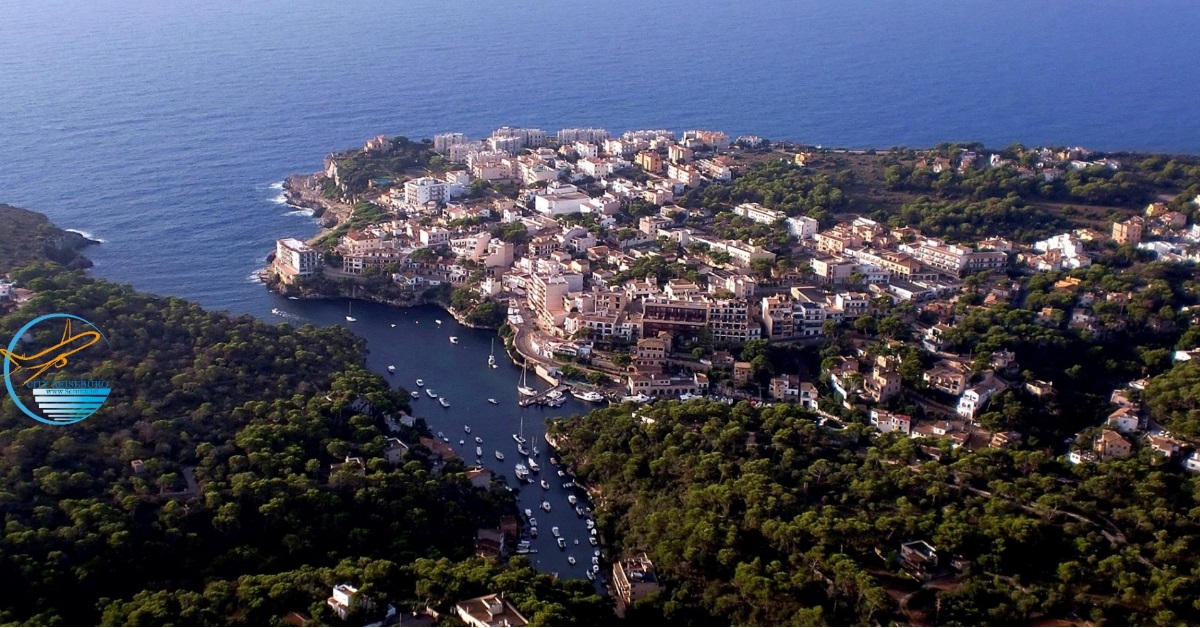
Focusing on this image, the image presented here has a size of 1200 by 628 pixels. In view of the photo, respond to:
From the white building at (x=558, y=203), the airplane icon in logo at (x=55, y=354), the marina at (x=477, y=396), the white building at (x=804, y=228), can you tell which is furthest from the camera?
the white building at (x=558, y=203)

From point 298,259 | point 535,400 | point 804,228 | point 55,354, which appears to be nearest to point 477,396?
point 535,400

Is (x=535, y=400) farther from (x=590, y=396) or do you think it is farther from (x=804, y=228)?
(x=804, y=228)

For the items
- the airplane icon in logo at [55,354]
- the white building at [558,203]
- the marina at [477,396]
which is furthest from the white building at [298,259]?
the airplane icon in logo at [55,354]

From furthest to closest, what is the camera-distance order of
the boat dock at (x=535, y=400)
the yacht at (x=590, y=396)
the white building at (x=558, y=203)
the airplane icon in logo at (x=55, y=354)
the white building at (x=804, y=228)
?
the white building at (x=558, y=203) → the white building at (x=804, y=228) → the yacht at (x=590, y=396) → the boat dock at (x=535, y=400) → the airplane icon in logo at (x=55, y=354)

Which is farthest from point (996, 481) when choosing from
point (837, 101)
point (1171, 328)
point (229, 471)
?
point (837, 101)

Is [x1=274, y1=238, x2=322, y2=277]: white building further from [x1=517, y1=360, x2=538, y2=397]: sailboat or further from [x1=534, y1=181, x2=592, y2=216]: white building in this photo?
[x1=517, y1=360, x2=538, y2=397]: sailboat

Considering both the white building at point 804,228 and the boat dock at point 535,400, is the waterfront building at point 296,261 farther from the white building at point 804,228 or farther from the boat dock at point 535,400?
the white building at point 804,228

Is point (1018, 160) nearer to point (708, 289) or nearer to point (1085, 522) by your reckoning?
point (708, 289)
